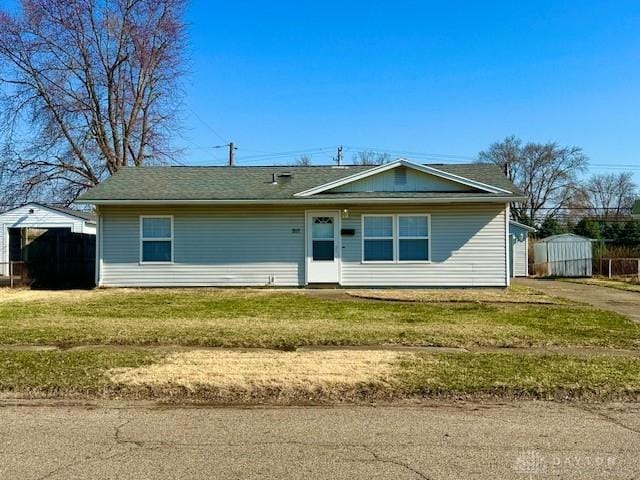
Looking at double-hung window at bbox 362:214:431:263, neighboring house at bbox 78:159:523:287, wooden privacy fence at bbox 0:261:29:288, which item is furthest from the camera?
wooden privacy fence at bbox 0:261:29:288

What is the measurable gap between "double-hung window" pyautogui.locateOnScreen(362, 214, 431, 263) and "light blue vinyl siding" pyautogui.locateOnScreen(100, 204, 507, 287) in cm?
17

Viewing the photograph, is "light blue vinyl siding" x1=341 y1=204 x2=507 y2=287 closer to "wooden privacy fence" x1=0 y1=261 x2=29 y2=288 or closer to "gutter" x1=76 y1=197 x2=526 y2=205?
"gutter" x1=76 y1=197 x2=526 y2=205

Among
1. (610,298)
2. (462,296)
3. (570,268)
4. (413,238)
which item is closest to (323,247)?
(413,238)

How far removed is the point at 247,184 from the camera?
17.8 m

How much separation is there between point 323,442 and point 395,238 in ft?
41.1

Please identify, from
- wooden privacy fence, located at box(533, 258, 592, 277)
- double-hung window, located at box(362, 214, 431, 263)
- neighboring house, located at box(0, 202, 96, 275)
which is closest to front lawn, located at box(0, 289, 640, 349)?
double-hung window, located at box(362, 214, 431, 263)

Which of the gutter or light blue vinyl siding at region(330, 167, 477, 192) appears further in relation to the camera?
light blue vinyl siding at region(330, 167, 477, 192)

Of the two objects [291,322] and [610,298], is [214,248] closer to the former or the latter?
[291,322]

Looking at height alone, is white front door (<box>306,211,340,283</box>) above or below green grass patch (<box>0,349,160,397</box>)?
above

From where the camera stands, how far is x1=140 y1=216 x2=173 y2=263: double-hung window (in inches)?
659

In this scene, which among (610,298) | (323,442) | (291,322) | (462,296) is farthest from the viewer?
(610,298)

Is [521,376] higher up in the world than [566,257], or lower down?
lower down

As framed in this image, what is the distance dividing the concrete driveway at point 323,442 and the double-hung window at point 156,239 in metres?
11.6

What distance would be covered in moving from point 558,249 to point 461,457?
1046 inches
